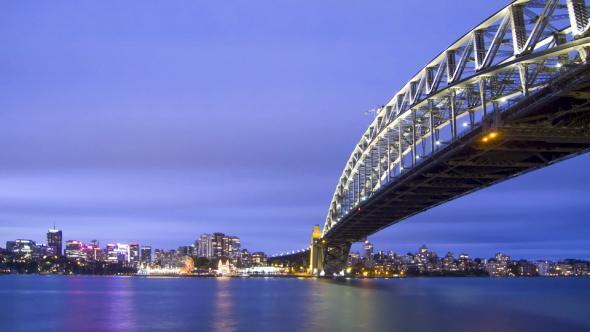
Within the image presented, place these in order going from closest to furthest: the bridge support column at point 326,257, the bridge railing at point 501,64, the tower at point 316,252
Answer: the bridge railing at point 501,64 → the bridge support column at point 326,257 → the tower at point 316,252

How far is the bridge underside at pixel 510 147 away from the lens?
29203 mm

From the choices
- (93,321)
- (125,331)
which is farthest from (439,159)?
(93,321)

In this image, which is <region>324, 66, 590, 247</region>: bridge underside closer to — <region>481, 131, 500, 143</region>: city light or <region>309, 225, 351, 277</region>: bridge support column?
<region>481, 131, 500, 143</region>: city light

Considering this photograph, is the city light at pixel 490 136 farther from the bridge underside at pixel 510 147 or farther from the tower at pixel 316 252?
the tower at pixel 316 252

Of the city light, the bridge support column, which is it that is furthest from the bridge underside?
the bridge support column

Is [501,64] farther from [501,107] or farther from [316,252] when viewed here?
[316,252]

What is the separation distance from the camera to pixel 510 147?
36406 mm

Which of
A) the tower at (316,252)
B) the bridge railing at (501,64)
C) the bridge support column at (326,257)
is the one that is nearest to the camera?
the bridge railing at (501,64)

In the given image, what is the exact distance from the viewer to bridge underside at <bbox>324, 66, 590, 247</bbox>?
29.2 metres

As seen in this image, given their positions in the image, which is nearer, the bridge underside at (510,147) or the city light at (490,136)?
the bridge underside at (510,147)

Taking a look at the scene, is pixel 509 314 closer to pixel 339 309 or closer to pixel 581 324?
pixel 581 324

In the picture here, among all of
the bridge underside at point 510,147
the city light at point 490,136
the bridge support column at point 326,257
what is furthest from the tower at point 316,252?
the city light at point 490,136

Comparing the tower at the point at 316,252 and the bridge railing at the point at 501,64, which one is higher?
the bridge railing at the point at 501,64

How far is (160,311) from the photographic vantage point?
53219 millimetres
